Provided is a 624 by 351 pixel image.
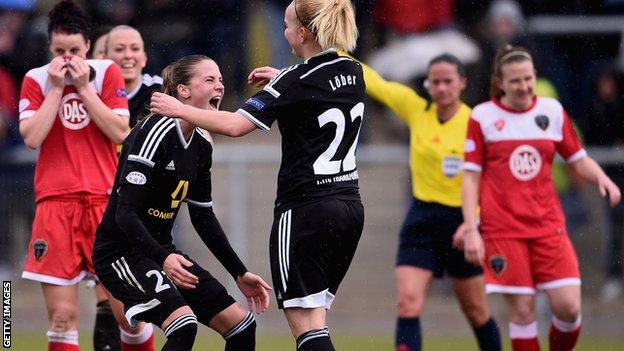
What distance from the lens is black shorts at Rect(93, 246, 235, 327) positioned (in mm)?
6621

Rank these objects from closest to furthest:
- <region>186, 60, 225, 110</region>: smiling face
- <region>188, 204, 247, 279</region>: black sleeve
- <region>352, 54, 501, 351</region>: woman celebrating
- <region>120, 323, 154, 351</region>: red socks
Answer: <region>186, 60, 225, 110</region>: smiling face < <region>188, 204, 247, 279</region>: black sleeve < <region>120, 323, 154, 351</region>: red socks < <region>352, 54, 501, 351</region>: woman celebrating

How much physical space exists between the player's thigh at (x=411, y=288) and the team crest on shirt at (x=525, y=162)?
3.72 ft

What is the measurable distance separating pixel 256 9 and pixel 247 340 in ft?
28.2

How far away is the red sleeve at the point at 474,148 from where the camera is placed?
28.9 ft

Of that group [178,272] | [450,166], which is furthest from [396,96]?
[178,272]

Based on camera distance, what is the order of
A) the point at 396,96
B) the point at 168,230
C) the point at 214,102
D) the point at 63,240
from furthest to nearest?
the point at 396,96
the point at 63,240
the point at 168,230
the point at 214,102

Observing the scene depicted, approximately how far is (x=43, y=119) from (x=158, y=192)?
127cm

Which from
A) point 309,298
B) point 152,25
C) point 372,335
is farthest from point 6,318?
point 152,25

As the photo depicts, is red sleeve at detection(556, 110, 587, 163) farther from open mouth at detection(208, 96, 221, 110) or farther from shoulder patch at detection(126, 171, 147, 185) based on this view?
shoulder patch at detection(126, 171, 147, 185)

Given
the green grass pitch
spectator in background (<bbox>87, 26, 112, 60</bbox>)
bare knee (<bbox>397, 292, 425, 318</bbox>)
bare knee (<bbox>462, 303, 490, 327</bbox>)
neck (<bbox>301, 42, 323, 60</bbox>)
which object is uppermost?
spectator in background (<bbox>87, 26, 112, 60</bbox>)

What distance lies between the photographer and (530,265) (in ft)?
28.4

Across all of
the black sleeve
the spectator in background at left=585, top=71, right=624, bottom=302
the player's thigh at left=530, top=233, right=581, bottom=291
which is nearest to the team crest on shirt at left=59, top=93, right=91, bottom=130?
the black sleeve

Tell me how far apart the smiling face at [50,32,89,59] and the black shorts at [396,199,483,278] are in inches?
117

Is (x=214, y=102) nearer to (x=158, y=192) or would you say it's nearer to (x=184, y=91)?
(x=184, y=91)
